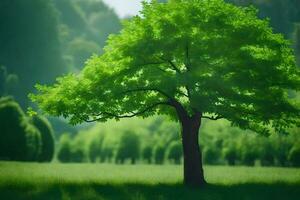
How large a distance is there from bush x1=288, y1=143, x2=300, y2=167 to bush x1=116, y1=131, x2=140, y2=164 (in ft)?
54.0

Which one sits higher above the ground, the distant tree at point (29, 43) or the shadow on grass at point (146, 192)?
the distant tree at point (29, 43)

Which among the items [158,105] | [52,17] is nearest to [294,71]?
[158,105]

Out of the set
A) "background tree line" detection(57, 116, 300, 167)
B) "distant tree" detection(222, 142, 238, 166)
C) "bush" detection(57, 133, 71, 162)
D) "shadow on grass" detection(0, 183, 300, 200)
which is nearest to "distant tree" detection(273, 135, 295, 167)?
"background tree line" detection(57, 116, 300, 167)

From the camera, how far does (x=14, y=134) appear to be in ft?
117

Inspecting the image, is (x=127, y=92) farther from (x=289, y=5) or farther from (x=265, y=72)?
(x=289, y=5)

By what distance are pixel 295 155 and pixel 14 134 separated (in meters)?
24.5

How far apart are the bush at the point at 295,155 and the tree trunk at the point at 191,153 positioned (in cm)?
2113

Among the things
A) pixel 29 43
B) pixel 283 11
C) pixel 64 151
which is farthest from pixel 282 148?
pixel 29 43

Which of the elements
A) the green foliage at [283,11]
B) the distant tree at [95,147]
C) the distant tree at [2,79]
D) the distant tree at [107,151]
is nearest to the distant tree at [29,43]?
the distant tree at [2,79]

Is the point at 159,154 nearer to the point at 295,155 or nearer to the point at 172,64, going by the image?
the point at 295,155

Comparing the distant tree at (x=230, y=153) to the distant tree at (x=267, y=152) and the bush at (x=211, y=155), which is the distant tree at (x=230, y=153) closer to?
the bush at (x=211, y=155)

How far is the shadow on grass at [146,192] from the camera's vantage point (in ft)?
49.3

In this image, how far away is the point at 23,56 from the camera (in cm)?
7588

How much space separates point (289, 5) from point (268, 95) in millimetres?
31088
